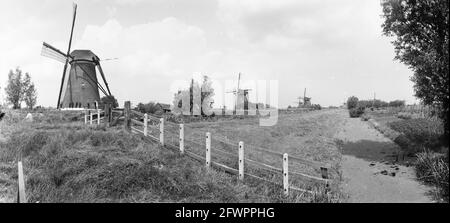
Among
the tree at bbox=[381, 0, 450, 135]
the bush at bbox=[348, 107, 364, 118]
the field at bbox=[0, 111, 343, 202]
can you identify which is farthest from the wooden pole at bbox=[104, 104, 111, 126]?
the bush at bbox=[348, 107, 364, 118]

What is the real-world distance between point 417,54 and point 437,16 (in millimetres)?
1792

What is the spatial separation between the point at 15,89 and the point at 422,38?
50.5 meters

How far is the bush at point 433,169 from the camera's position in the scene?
26.5 ft

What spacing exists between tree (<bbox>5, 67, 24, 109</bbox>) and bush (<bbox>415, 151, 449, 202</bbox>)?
5032 cm

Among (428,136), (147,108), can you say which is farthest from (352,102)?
(428,136)

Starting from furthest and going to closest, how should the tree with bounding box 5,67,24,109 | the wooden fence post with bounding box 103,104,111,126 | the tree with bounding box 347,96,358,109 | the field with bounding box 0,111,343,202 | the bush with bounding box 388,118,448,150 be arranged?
1. the tree with bounding box 347,96,358,109
2. the tree with bounding box 5,67,24,109
3. the wooden fence post with bounding box 103,104,111,126
4. the field with bounding box 0,111,343,202
5. the bush with bounding box 388,118,448,150

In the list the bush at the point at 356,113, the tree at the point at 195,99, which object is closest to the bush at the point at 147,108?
the tree at the point at 195,99

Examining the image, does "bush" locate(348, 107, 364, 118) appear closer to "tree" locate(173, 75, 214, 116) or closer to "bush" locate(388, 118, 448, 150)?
"tree" locate(173, 75, 214, 116)

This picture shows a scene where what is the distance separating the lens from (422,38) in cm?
1285

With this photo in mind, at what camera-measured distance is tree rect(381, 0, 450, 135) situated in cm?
1095

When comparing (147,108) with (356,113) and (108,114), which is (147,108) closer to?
(108,114)

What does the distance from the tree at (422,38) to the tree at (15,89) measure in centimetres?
4881
